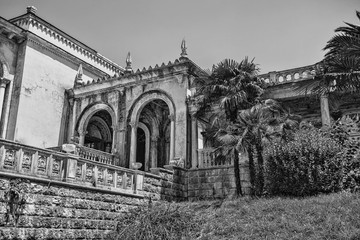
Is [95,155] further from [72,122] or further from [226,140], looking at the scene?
[226,140]

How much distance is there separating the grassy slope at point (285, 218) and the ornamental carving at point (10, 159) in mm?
5511

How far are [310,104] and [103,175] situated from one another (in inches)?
516

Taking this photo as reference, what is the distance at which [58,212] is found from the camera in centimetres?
1060

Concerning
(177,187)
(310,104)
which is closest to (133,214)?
(177,187)

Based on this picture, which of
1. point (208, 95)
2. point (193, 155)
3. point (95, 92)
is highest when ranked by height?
point (95, 92)

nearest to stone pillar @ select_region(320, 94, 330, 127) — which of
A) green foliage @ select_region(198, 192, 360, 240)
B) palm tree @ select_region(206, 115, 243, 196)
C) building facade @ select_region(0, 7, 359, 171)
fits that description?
building facade @ select_region(0, 7, 359, 171)

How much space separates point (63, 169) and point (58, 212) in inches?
58.5

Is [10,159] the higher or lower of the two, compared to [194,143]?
lower

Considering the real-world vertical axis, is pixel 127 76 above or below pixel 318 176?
above

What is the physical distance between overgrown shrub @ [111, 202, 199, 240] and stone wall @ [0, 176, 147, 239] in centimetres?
64

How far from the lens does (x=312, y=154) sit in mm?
13859

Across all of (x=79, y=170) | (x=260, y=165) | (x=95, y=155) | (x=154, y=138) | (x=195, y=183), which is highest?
(x=154, y=138)

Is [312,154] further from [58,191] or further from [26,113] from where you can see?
[26,113]

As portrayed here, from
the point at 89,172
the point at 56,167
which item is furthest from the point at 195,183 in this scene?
the point at 56,167
